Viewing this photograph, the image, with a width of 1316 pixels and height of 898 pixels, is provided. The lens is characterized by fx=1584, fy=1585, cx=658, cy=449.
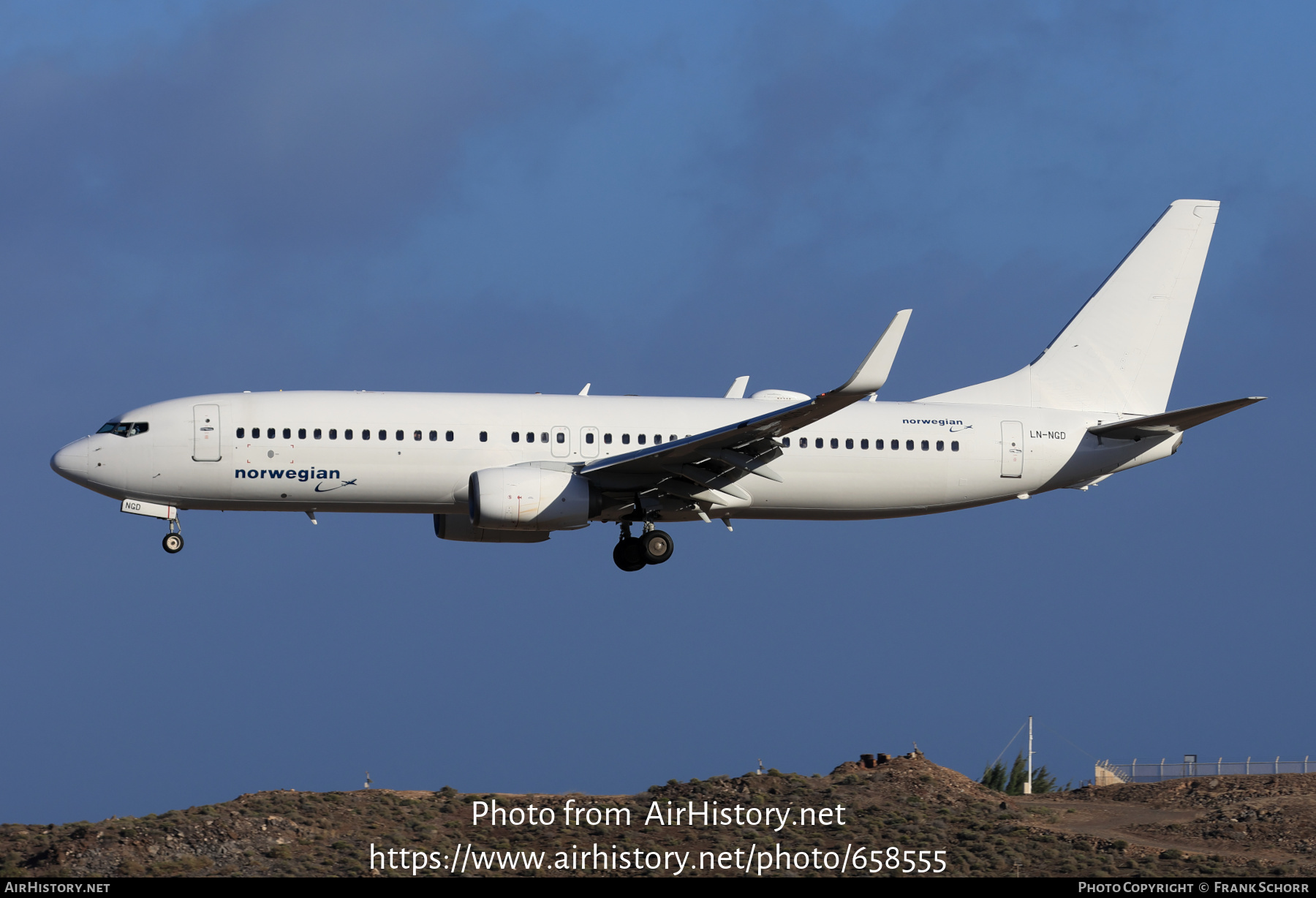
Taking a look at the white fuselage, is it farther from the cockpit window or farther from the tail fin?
the tail fin

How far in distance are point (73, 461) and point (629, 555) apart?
45.9 ft

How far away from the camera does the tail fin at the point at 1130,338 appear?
44688mm

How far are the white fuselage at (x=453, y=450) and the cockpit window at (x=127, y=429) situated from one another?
12 cm

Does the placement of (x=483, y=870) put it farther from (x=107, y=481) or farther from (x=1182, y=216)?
(x=1182, y=216)

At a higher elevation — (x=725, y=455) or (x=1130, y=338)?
(x=1130, y=338)

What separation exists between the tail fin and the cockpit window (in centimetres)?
2119

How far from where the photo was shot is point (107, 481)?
127 ft

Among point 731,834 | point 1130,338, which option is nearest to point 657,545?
point 731,834

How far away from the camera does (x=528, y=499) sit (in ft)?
124

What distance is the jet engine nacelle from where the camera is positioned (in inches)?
1479

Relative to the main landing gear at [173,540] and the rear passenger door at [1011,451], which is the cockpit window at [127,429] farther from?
the rear passenger door at [1011,451]

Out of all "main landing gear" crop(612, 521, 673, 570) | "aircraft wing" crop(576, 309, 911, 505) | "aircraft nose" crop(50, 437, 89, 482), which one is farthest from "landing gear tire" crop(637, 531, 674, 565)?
"aircraft nose" crop(50, 437, 89, 482)

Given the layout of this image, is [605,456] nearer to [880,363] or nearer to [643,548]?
[643,548]

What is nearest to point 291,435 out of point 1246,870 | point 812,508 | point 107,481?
point 107,481
